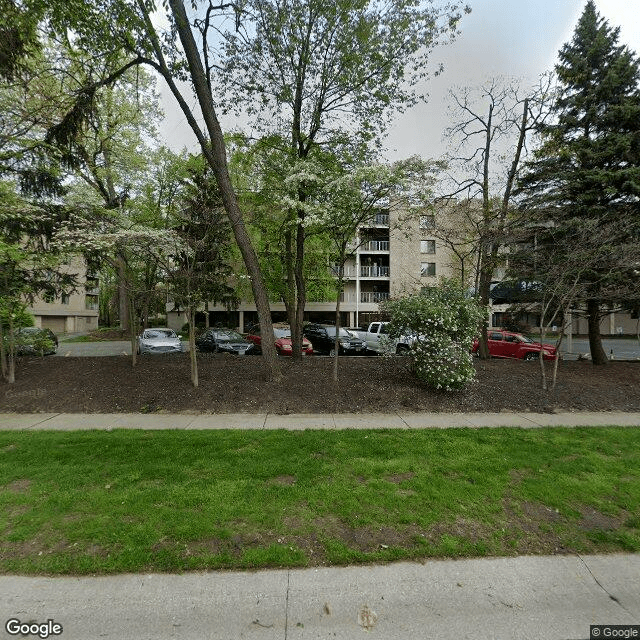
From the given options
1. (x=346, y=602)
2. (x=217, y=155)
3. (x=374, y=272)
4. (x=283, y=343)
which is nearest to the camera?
(x=346, y=602)

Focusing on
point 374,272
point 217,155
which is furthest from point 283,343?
point 374,272

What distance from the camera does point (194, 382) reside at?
315 inches

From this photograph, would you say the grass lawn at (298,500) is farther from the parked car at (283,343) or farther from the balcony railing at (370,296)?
the balcony railing at (370,296)

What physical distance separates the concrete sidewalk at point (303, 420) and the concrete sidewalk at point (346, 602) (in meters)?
3.36

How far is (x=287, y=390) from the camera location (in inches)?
307

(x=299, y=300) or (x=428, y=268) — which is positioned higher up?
(x=428, y=268)

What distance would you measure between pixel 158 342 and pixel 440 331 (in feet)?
38.3

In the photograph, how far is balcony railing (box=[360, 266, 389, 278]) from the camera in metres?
29.9

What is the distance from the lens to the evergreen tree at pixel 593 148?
32.7ft

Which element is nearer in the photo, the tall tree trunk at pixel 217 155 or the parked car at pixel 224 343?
the tall tree trunk at pixel 217 155

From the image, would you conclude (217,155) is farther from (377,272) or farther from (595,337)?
(377,272)

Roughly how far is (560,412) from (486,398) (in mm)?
1384

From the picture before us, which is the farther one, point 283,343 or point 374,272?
point 374,272

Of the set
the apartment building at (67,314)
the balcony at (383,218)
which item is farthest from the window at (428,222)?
the apartment building at (67,314)
